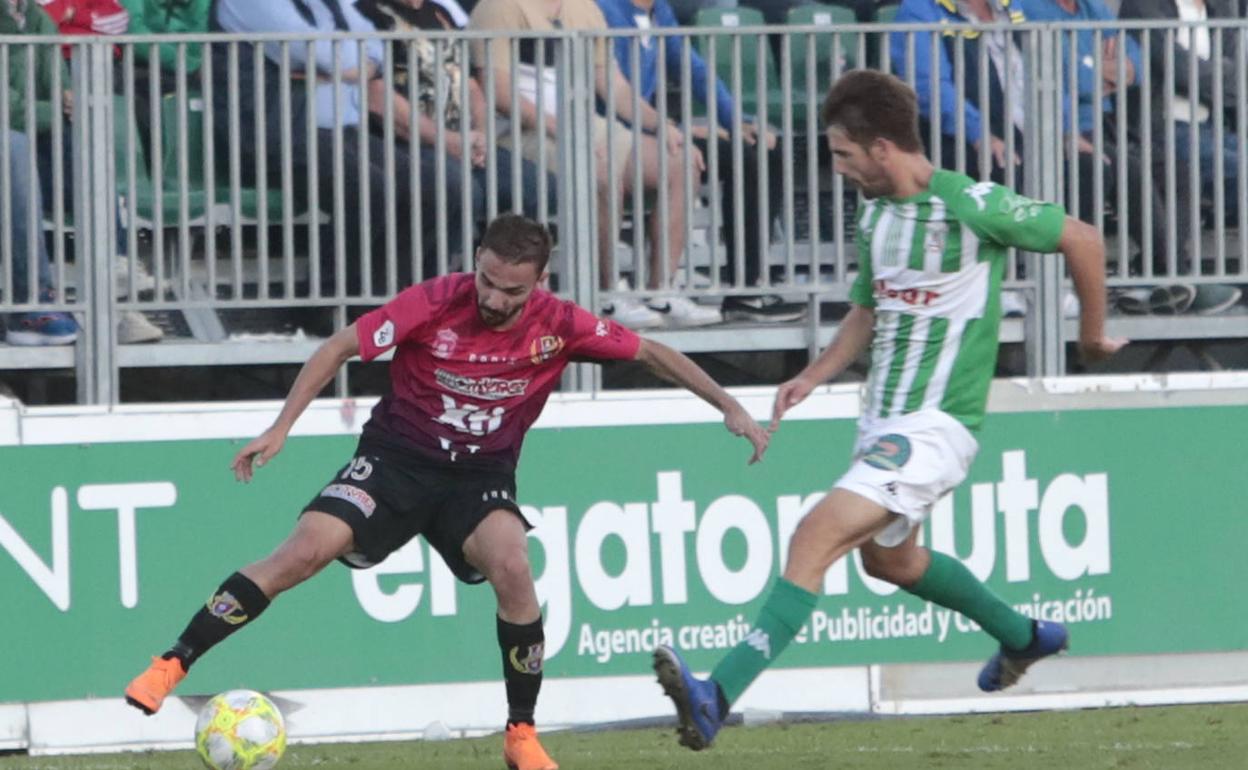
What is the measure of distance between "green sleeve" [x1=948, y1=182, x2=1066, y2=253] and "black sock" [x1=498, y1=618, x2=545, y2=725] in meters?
1.92

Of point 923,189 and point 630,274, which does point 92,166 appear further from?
point 923,189

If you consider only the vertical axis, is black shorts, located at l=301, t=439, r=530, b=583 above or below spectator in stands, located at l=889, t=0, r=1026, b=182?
below

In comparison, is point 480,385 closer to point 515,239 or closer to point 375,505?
point 375,505

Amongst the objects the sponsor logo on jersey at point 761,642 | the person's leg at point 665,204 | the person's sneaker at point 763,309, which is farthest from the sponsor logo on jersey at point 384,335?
the person's sneaker at point 763,309

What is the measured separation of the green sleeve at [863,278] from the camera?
7203mm

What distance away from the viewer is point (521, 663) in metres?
7.57

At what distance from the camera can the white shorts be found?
692cm

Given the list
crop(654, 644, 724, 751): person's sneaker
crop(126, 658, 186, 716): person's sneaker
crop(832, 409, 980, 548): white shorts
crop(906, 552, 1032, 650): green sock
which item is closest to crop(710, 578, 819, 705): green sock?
crop(654, 644, 724, 751): person's sneaker

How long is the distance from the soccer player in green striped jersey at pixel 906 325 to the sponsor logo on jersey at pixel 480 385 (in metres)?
0.91

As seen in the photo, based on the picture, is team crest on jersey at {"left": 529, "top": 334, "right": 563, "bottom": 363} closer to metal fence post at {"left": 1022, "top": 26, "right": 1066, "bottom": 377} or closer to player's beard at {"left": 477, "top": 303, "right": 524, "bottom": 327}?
player's beard at {"left": 477, "top": 303, "right": 524, "bottom": 327}

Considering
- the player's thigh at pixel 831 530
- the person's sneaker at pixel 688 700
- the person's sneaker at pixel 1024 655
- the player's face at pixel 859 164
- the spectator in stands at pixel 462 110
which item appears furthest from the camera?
the spectator in stands at pixel 462 110

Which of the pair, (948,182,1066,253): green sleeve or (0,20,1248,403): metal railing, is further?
(0,20,1248,403): metal railing

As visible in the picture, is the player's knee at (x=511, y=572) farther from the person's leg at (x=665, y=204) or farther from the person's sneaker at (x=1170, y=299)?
the person's sneaker at (x=1170, y=299)

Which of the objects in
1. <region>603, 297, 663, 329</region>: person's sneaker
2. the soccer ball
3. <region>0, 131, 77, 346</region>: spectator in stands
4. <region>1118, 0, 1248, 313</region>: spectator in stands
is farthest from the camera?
<region>1118, 0, 1248, 313</region>: spectator in stands
